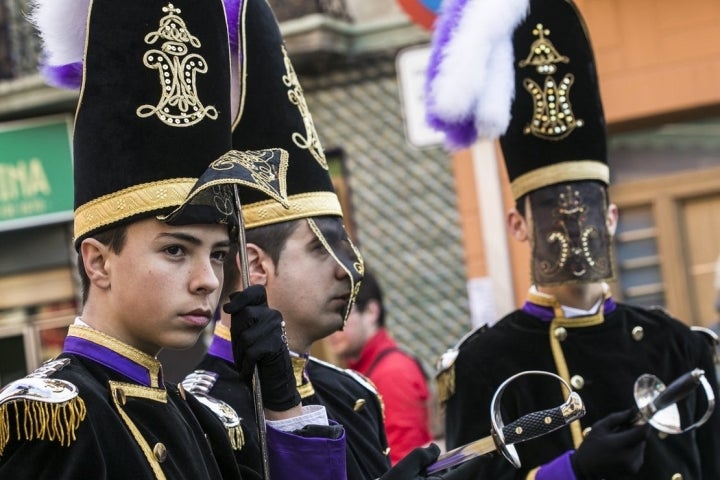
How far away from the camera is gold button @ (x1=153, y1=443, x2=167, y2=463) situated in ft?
10.4

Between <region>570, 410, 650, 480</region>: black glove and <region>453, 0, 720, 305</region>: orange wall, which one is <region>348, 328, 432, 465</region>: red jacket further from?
<region>453, 0, 720, 305</region>: orange wall

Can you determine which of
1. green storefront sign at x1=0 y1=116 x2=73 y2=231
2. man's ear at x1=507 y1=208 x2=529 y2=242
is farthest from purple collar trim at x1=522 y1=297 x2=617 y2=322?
green storefront sign at x1=0 y1=116 x2=73 y2=231

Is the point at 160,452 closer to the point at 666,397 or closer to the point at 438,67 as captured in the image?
the point at 666,397

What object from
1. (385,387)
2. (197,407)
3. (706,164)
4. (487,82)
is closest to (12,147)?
(706,164)

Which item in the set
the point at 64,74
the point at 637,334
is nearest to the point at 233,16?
the point at 64,74

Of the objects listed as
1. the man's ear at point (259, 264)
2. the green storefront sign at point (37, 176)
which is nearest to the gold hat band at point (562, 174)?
the man's ear at point (259, 264)

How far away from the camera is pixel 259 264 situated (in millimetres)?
4223

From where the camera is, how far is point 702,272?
1091 cm

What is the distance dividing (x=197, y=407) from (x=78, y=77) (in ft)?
2.86

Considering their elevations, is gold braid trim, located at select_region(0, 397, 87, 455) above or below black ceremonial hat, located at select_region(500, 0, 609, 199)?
below

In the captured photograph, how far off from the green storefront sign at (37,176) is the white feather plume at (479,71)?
9268mm

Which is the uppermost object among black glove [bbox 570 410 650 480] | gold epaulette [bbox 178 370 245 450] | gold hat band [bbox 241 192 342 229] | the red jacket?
gold hat band [bbox 241 192 342 229]

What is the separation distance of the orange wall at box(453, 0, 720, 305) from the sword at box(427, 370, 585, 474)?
7.56m

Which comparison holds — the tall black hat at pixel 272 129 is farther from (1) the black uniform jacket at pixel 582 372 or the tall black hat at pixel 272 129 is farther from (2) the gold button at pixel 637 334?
(2) the gold button at pixel 637 334
